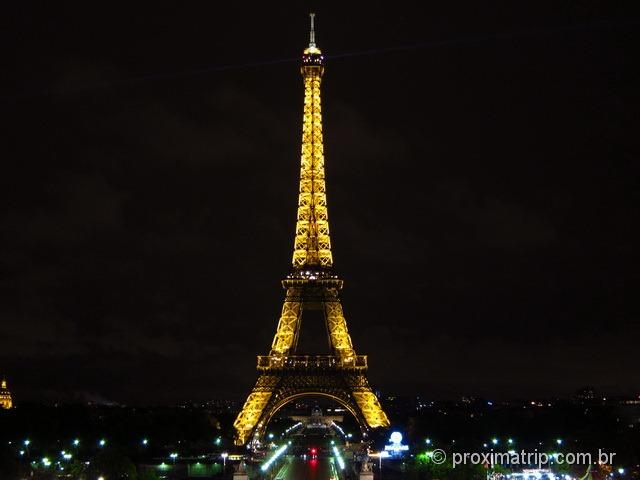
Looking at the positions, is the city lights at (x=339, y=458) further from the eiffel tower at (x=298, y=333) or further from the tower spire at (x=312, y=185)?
the tower spire at (x=312, y=185)

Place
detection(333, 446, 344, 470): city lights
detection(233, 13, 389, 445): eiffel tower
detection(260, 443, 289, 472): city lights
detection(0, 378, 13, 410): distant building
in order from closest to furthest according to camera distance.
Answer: detection(260, 443, 289, 472): city lights → detection(333, 446, 344, 470): city lights → detection(233, 13, 389, 445): eiffel tower → detection(0, 378, 13, 410): distant building

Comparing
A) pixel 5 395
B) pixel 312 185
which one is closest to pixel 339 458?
pixel 312 185

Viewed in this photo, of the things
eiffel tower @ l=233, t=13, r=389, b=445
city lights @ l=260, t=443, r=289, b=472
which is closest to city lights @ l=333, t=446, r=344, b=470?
eiffel tower @ l=233, t=13, r=389, b=445

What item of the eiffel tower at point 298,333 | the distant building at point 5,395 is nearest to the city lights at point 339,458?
the eiffel tower at point 298,333

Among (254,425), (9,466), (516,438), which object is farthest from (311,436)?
(9,466)

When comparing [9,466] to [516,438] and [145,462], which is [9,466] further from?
[516,438]

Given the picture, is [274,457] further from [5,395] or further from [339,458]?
[5,395]

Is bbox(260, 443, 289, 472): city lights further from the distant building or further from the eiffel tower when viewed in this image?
the distant building

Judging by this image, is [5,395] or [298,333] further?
[5,395]

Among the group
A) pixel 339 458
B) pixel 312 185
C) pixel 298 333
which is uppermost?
pixel 312 185
